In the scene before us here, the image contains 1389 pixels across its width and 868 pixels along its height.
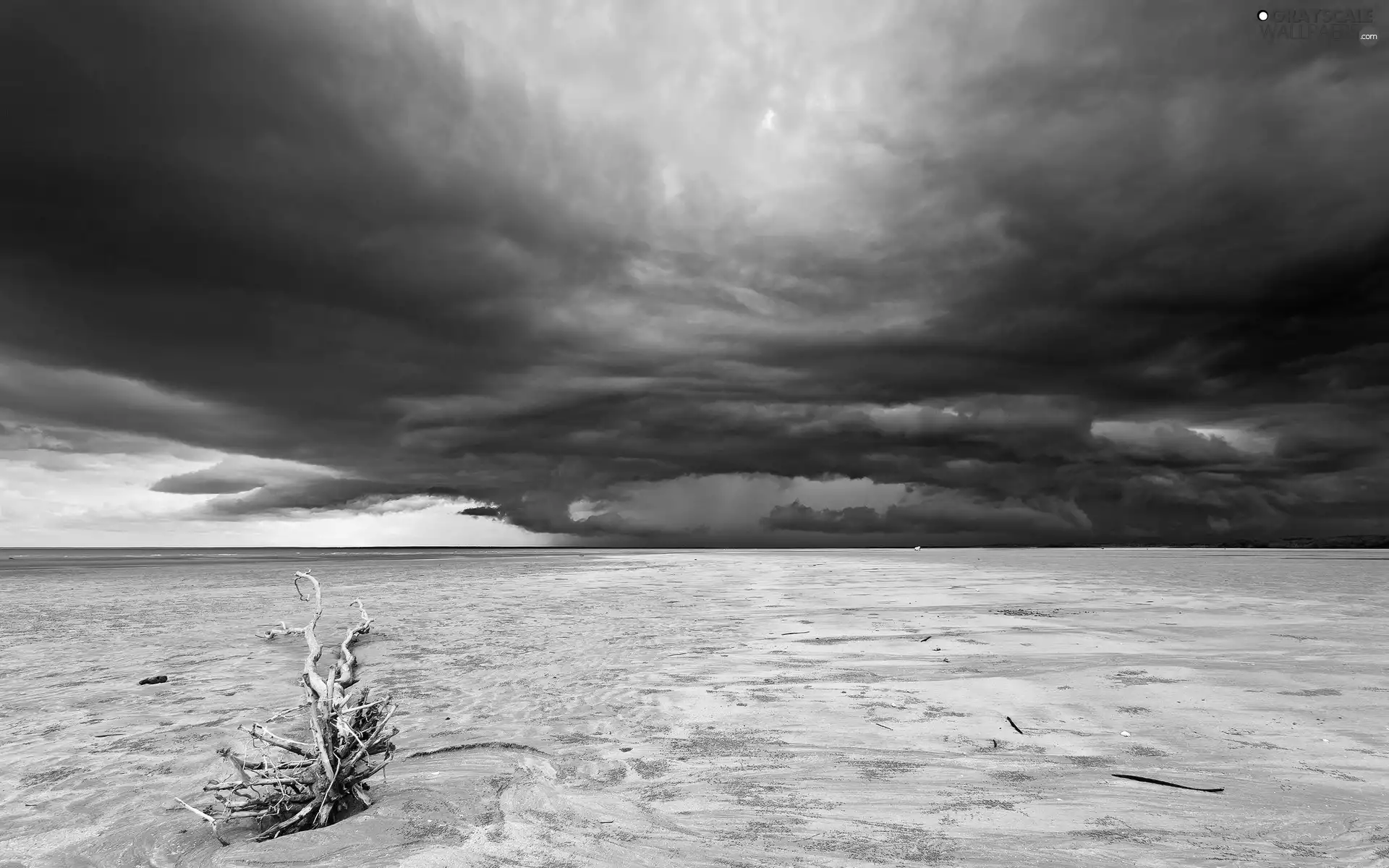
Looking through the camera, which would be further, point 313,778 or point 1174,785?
point 1174,785

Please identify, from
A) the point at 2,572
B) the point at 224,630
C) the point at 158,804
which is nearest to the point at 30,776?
the point at 158,804

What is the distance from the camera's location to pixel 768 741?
6766mm

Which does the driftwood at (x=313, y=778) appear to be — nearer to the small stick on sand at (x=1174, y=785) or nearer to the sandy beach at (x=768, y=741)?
the sandy beach at (x=768, y=741)

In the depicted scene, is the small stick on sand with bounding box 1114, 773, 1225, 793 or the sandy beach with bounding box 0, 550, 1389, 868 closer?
the sandy beach with bounding box 0, 550, 1389, 868

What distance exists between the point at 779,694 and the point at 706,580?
23026 mm

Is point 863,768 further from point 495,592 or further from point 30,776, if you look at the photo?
point 495,592

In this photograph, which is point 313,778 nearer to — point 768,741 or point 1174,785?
point 768,741

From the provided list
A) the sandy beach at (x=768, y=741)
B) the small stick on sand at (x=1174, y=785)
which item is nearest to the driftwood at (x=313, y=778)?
the sandy beach at (x=768, y=741)

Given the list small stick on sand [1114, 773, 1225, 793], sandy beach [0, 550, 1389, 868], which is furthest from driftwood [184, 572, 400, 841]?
small stick on sand [1114, 773, 1225, 793]

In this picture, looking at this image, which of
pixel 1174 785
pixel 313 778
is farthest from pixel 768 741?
pixel 313 778

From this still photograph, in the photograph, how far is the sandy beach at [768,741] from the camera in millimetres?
4668

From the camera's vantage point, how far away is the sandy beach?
4668mm

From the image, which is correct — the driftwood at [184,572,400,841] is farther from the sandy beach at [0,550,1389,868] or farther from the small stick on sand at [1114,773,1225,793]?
the small stick on sand at [1114,773,1225,793]

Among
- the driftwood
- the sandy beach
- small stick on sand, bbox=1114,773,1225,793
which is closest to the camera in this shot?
the sandy beach
